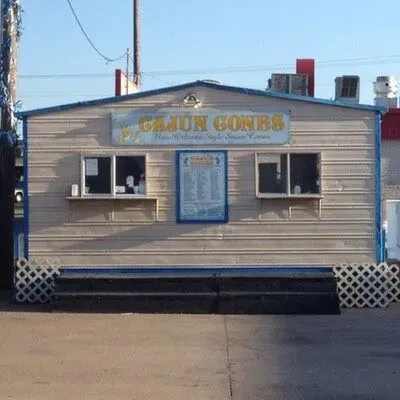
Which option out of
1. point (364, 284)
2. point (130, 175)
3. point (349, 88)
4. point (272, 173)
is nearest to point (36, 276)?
point (130, 175)

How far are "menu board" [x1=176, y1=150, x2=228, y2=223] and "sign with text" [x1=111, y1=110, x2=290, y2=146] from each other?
0.25 meters

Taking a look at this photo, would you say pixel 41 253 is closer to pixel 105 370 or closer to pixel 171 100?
pixel 171 100

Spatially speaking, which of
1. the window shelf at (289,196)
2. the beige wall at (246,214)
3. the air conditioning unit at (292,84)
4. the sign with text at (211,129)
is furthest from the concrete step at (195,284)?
the air conditioning unit at (292,84)

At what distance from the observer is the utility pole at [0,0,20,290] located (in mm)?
19203

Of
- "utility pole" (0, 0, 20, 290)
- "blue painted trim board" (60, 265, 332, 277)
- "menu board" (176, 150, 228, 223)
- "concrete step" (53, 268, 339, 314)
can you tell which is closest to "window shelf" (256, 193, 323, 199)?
"menu board" (176, 150, 228, 223)

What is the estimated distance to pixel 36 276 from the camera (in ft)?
57.1

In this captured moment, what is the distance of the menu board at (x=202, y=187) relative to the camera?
17188 millimetres

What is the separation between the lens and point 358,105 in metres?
17.2

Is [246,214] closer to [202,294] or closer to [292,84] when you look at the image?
[202,294]

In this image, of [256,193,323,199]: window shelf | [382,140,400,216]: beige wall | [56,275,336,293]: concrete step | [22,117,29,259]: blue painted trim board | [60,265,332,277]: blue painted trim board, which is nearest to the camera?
[56,275,336,293]: concrete step

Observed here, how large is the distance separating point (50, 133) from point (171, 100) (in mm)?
2133

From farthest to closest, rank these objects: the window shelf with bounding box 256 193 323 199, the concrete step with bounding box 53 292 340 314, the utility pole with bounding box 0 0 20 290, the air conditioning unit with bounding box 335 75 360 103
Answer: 1. the air conditioning unit with bounding box 335 75 360 103
2. the utility pole with bounding box 0 0 20 290
3. the window shelf with bounding box 256 193 323 199
4. the concrete step with bounding box 53 292 340 314

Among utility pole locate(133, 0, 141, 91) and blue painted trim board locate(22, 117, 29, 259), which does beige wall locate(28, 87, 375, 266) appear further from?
utility pole locate(133, 0, 141, 91)

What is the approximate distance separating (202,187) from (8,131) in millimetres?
4315
